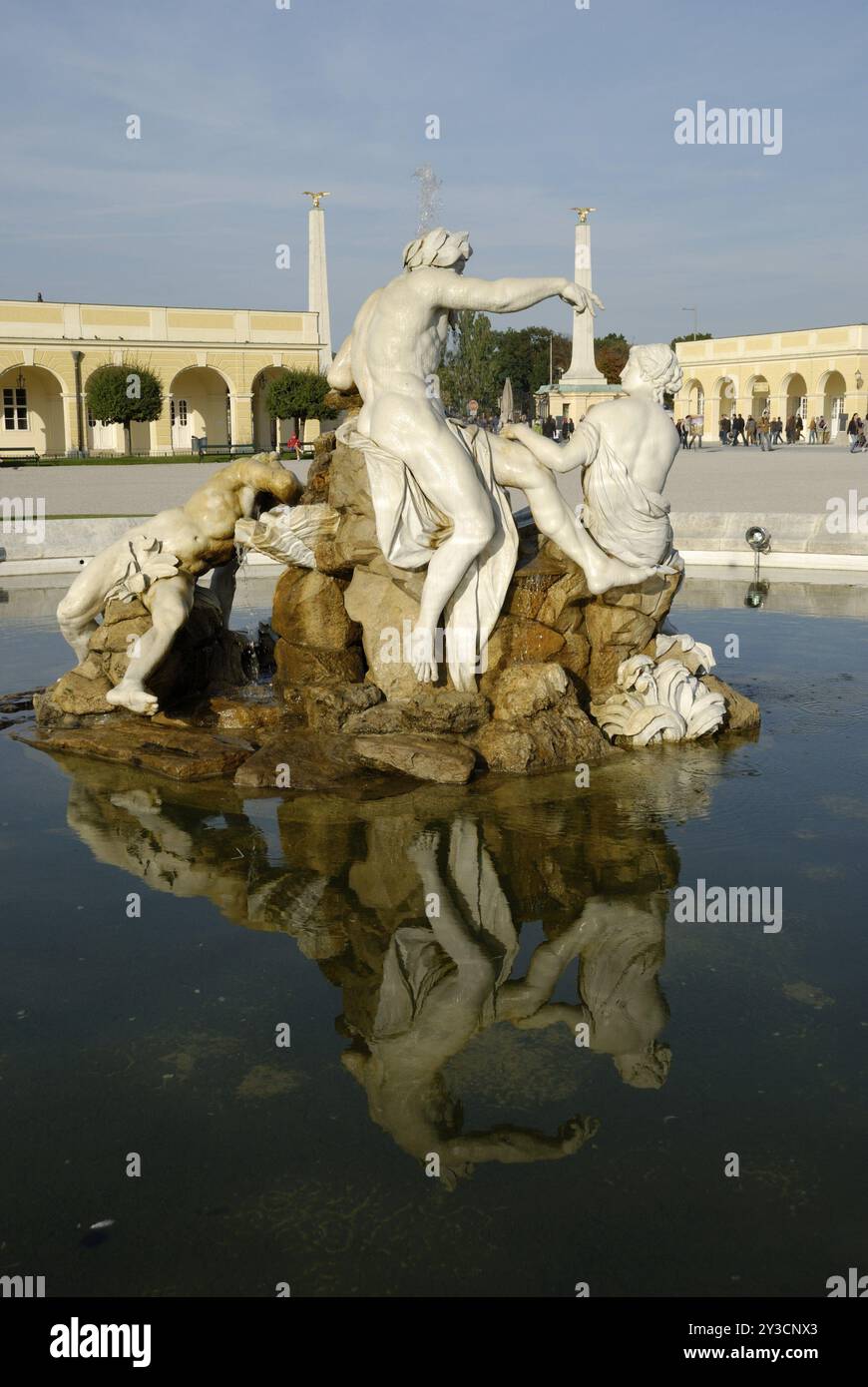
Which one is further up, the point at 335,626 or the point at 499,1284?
the point at 335,626

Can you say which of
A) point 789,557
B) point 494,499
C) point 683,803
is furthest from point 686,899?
point 789,557

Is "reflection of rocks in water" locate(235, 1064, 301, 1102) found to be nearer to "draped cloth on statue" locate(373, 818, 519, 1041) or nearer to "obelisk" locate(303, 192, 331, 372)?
"draped cloth on statue" locate(373, 818, 519, 1041)

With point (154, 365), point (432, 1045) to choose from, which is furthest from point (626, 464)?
point (154, 365)

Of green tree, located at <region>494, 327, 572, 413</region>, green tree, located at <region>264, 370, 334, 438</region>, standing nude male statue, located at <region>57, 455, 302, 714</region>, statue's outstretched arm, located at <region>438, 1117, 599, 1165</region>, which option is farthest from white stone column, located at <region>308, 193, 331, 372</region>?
statue's outstretched arm, located at <region>438, 1117, 599, 1165</region>

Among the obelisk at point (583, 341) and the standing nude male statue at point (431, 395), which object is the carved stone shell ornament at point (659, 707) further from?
the obelisk at point (583, 341)

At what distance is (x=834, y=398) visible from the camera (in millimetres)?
63125

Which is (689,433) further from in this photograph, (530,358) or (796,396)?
(530,358)

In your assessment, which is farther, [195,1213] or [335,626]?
[335,626]

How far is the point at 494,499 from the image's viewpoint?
24.3 ft

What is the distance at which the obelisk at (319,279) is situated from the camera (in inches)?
2068

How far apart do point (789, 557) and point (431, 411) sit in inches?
349

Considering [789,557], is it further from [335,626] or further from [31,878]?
[31,878]

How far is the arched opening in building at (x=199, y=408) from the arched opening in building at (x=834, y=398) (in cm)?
2742

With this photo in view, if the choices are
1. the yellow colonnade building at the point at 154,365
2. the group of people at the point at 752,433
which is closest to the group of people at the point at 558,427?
the group of people at the point at 752,433
